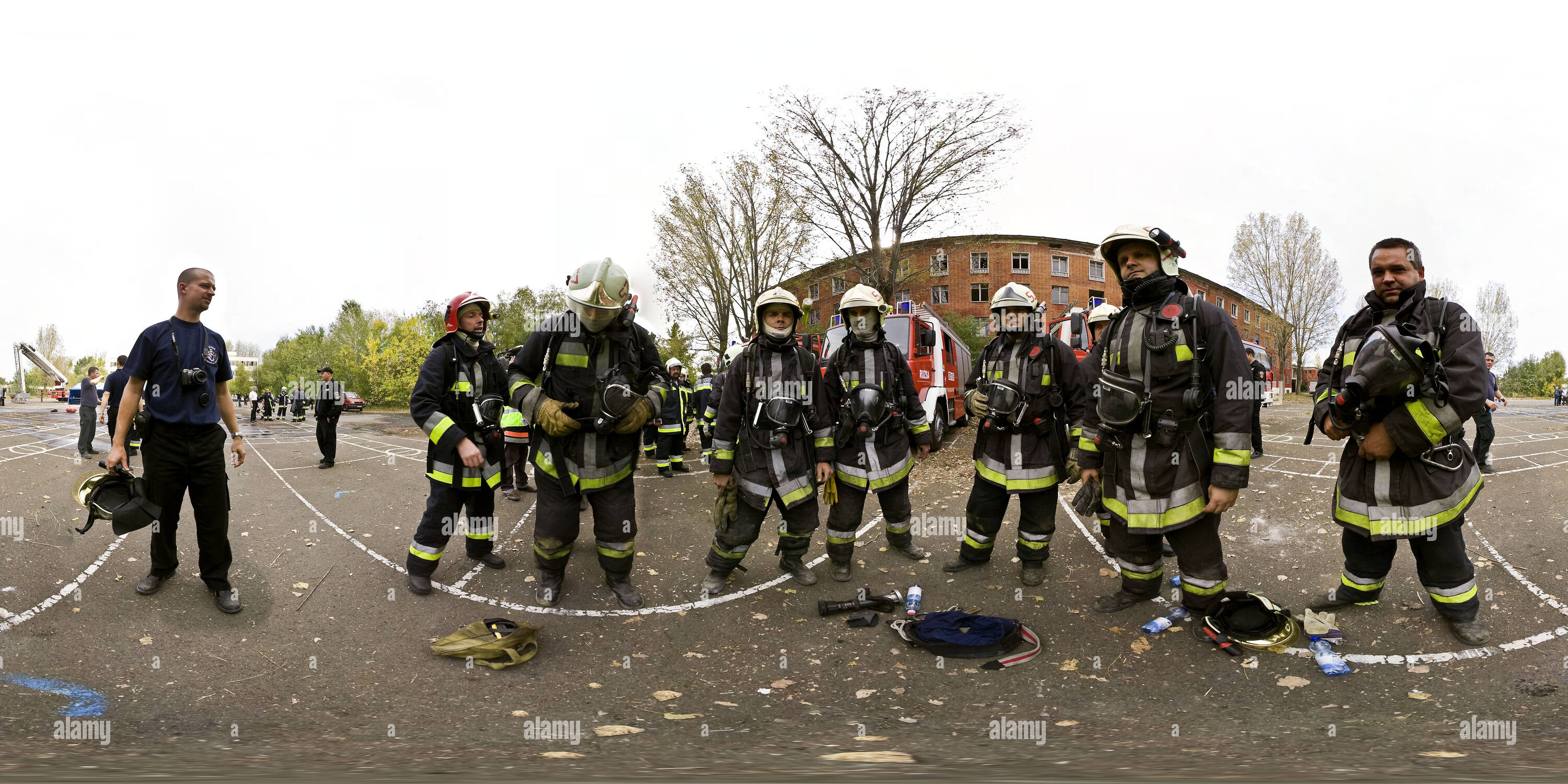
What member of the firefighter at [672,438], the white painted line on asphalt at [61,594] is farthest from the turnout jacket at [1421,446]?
the white painted line on asphalt at [61,594]

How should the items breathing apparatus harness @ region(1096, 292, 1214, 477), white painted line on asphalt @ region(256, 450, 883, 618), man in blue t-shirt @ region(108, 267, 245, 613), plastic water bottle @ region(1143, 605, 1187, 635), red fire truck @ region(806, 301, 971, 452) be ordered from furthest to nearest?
red fire truck @ region(806, 301, 971, 452) < white painted line on asphalt @ region(256, 450, 883, 618) < man in blue t-shirt @ region(108, 267, 245, 613) < plastic water bottle @ region(1143, 605, 1187, 635) < breathing apparatus harness @ region(1096, 292, 1214, 477)

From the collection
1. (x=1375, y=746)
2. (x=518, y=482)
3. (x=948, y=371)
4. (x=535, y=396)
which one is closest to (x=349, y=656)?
(x=535, y=396)

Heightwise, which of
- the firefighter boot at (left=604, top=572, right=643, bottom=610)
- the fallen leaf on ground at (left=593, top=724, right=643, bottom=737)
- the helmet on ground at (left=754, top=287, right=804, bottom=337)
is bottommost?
the fallen leaf on ground at (left=593, top=724, right=643, bottom=737)

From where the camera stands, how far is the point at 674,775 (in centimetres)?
254

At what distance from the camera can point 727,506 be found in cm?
484

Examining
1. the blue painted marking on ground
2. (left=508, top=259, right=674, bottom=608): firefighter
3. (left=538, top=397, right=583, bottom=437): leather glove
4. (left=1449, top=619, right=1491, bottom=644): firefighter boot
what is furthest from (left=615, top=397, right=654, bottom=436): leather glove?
(left=1449, top=619, right=1491, bottom=644): firefighter boot

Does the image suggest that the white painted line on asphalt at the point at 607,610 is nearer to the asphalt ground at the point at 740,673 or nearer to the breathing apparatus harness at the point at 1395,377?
the asphalt ground at the point at 740,673

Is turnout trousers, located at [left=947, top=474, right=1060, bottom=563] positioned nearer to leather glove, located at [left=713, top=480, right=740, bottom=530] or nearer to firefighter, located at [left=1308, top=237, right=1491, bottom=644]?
leather glove, located at [left=713, top=480, right=740, bottom=530]

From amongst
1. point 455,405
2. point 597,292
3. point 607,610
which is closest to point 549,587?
point 607,610

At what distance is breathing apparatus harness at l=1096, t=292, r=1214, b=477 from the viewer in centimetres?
380

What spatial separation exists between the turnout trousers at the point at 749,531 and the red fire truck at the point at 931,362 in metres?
5.73

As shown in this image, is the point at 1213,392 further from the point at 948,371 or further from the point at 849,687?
the point at 948,371

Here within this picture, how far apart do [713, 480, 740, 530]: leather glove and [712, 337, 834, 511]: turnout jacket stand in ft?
0.14

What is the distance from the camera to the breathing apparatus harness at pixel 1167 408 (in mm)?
3805
